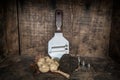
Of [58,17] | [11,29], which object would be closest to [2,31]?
[11,29]

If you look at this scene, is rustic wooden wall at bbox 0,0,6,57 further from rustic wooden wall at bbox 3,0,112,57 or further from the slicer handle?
the slicer handle

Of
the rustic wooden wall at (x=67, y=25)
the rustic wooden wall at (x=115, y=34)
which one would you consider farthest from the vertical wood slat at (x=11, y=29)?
the rustic wooden wall at (x=115, y=34)

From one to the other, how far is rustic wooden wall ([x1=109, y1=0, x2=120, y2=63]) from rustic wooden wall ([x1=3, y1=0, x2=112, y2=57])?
4 cm

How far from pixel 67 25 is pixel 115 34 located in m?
0.30

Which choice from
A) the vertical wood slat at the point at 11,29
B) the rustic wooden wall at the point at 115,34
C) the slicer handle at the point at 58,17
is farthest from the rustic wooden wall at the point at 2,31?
the rustic wooden wall at the point at 115,34

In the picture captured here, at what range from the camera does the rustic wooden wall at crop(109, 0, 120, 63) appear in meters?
0.90

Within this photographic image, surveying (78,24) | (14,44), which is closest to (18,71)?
(14,44)

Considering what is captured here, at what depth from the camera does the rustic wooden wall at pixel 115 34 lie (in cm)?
90

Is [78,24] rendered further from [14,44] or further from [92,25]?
[14,44]

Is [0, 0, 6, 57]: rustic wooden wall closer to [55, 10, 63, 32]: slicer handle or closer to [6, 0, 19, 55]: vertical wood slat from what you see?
[6, 0, 19, 55]: vertical wood slat

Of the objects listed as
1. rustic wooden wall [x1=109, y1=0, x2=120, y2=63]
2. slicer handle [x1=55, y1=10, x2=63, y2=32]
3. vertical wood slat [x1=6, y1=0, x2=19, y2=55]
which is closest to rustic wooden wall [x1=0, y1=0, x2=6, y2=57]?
vertical wood slat [x1=6, y1=0, x2=19, y2=55]

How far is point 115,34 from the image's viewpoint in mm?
931

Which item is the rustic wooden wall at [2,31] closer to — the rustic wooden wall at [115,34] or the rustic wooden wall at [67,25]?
the rustic wooden wall at [67,25]

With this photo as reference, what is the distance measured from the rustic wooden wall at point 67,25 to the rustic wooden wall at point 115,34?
1.5 inches
